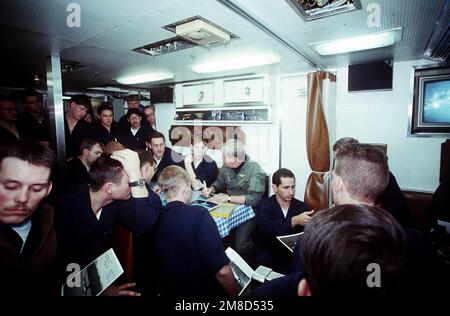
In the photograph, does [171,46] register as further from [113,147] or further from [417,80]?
[417,80]

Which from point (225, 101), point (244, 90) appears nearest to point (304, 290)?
point (244, 90)

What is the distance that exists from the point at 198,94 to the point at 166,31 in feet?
10.5

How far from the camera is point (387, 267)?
2.59 feet

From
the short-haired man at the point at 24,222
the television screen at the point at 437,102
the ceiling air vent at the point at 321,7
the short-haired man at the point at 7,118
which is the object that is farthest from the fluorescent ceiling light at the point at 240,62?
the short-haired man at the point at 24,222

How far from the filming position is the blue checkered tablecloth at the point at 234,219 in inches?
115

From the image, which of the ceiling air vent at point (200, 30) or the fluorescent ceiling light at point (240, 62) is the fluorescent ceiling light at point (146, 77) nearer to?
the fluorescent ceiling light at point (240, 62)

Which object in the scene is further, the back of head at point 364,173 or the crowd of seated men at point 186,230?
the back of head at point 364,173

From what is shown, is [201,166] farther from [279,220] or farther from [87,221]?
[87,221]

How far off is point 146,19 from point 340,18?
1788mm

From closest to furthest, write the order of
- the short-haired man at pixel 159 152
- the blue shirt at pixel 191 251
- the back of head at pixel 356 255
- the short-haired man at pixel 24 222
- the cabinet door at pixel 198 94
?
the back of head at pixel 356 255, the short-haired man at pixel 24 222, the blue shirt at pixel 191 251, the short-haired man at pixel 159 152, the cabinet door at pixel 198 94

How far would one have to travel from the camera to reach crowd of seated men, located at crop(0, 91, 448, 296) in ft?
2.72

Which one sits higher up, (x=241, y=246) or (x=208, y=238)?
(x=208, y=238)

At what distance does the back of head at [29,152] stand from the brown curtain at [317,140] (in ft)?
11.5

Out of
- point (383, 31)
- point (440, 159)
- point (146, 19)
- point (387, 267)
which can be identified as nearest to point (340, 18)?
point (383, 31)
